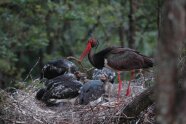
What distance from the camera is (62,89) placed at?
8.26 m

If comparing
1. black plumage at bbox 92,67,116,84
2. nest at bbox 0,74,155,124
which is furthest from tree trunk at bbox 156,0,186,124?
black plumage at bbox 92,67,116,84

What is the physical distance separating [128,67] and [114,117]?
206 cm

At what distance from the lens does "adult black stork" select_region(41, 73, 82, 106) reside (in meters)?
8.26

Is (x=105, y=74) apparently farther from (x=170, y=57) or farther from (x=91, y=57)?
Result: (x=170, y=57)

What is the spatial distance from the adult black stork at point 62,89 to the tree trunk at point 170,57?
5117 millimetres

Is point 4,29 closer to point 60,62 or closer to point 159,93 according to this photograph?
point 60,62

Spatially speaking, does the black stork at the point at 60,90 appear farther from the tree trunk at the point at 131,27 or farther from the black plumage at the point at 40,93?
the tree trunk at the point at 131,27

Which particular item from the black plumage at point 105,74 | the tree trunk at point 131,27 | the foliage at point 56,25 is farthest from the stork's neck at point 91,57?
the tree trunk at point 131,27

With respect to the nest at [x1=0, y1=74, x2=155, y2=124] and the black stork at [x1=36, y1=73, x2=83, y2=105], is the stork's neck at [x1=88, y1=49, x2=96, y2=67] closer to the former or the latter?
the black stork at [x1=36, y1=73, x2=83, y2=105]

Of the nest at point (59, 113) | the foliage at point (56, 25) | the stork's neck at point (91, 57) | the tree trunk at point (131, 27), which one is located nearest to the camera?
the nest at point (59, 113)

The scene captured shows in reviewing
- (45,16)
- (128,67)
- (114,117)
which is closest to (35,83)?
(128,67)

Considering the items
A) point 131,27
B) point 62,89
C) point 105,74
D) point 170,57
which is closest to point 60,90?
point 62,89

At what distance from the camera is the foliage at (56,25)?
13125 millimetres

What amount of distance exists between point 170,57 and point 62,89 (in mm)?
5229
